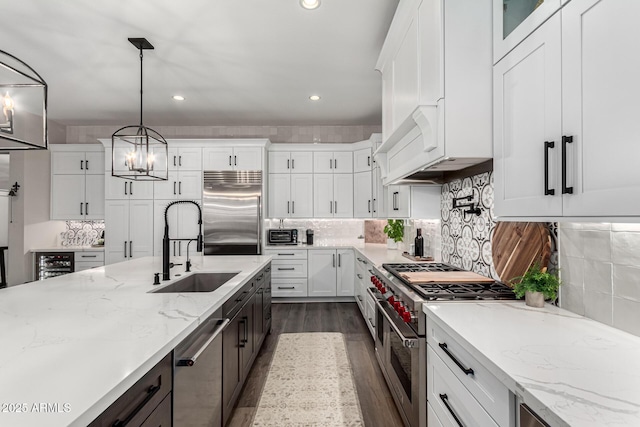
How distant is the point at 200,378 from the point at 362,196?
3908mm

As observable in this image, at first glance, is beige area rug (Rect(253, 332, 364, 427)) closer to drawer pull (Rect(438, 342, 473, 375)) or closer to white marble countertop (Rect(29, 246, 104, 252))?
drawer pull (Rect(438, 342, 473, 375))

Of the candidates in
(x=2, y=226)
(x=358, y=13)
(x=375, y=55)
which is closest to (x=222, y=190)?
(x=375, y=55)

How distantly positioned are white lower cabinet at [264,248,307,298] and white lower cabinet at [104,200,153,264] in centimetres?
181

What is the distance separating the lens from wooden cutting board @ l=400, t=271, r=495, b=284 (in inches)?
79.4

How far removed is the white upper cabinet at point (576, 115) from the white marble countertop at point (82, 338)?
1.43 metres

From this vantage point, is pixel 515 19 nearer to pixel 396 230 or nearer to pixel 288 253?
pixel 396 230

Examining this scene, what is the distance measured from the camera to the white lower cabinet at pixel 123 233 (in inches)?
193

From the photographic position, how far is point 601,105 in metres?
0.96

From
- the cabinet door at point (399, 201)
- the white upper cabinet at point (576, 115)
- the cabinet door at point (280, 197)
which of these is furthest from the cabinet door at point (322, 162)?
the white upper cabinet at point (576, 115)

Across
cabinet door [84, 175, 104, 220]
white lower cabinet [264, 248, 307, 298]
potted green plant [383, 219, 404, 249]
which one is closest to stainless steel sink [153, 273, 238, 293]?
white lower cabinet [264, 248, 307, 298]

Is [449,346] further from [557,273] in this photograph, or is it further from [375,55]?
[375,55]

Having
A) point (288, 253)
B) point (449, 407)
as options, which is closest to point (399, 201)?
point (288, 253)

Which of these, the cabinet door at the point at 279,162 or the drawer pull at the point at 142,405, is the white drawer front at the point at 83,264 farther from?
the drawer pull at the point at 142,405

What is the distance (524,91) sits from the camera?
133cm
